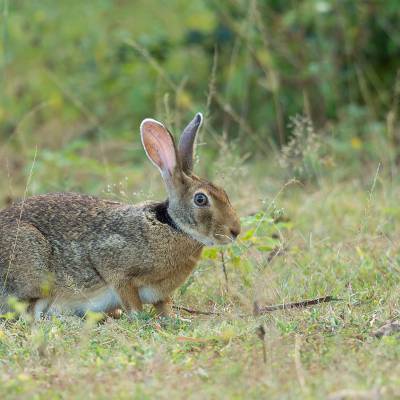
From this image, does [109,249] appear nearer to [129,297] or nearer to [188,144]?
[129,297]

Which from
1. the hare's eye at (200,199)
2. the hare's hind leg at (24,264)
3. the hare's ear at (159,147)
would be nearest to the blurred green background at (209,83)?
the hare's ear at (159,147)

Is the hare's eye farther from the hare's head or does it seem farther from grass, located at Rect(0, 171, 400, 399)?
grass, located at Rect(0, 171, 400, 399)

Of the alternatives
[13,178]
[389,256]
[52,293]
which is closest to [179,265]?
[52,293]

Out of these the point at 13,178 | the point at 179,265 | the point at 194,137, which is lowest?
the point at 13,178

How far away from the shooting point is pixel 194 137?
595 cm

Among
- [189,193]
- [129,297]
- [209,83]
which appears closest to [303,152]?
[189,193]

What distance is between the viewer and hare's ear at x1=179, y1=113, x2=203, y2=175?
5.93 metres

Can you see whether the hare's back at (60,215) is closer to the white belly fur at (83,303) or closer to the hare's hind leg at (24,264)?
the hare's hind leg at (24,264)

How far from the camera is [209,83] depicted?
9125mm

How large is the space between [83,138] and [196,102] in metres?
1.24

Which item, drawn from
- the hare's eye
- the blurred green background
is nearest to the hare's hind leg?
the hare's eye

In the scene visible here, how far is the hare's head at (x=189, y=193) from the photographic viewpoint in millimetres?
5657

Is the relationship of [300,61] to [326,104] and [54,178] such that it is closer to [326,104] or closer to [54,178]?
[326,104]

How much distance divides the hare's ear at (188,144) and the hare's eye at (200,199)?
10.2 inches
